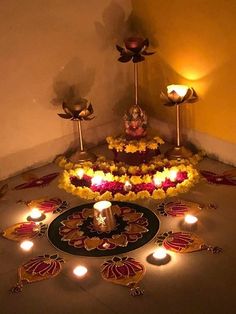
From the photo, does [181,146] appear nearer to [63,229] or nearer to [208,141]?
[208,141]

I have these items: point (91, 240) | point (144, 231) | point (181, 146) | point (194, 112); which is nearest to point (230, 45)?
point (194, 112)

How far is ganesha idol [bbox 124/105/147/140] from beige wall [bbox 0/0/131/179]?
443 mm

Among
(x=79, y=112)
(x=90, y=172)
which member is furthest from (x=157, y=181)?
(x=79, y=112)

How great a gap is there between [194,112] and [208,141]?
0.78ft

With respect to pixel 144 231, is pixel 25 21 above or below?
above

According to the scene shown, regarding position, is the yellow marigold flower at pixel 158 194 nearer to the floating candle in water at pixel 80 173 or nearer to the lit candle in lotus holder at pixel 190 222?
the lit candle in lotus holder at pixel 190 222

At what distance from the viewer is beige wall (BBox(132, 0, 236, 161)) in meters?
3.03

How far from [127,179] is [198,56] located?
99cm

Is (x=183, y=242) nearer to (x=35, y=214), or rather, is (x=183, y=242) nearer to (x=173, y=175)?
(x=173, y=175)

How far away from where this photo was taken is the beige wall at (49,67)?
3.12m

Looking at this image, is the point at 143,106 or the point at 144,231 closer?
the point at 144,231

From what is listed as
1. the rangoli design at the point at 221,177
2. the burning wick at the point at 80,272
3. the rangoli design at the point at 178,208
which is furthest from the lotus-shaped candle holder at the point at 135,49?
the burning wick at the point at 80,272

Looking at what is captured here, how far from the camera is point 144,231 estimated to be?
2494 millimetres

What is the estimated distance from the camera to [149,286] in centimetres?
208
